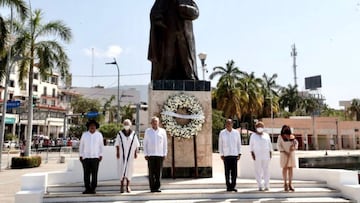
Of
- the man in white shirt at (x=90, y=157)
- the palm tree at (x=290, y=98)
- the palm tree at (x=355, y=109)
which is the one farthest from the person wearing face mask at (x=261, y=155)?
the palm tree at (x=355, y=109)

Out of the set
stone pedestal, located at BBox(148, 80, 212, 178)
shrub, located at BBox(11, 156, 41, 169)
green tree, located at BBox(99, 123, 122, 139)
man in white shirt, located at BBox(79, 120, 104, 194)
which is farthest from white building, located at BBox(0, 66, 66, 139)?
man in white shirt, located at BBox(79, 120, 104, 194)

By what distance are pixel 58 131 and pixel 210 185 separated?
5905cm

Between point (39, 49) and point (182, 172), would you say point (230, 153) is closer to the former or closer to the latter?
point (182, 172)

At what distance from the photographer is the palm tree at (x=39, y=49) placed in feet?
63.6

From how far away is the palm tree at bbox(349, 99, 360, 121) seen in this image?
66.7 meters

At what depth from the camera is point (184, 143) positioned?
10.2 meters

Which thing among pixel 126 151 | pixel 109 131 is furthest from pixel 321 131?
pixel 126 151

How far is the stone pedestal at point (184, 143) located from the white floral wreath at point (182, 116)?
152mm

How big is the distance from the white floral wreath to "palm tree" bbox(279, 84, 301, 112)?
190 ft

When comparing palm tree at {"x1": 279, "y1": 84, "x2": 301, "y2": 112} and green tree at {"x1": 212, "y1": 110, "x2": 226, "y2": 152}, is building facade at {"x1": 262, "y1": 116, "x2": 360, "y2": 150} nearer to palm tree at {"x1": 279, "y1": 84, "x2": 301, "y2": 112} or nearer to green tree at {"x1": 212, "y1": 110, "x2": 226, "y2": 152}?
green tree at {"x1": 212, "y1": 110, "x2": 226, "y2": 152}

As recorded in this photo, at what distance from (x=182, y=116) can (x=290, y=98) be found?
193 feet

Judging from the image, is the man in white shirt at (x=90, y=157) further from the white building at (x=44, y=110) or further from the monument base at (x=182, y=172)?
the white building at (x=44, y=110)

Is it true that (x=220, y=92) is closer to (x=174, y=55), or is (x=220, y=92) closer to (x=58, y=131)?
(x=174, y=55)

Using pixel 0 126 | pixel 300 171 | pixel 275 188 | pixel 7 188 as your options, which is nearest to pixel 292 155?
pixel 275 188
